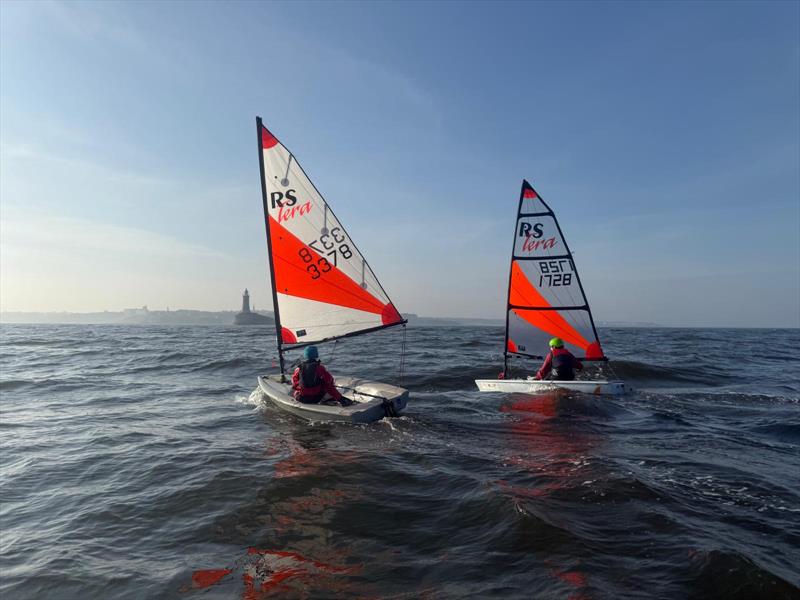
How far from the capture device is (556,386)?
14.4m


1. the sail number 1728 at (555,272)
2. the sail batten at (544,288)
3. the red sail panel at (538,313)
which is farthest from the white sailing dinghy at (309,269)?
the sail number 1728 at (555,272)

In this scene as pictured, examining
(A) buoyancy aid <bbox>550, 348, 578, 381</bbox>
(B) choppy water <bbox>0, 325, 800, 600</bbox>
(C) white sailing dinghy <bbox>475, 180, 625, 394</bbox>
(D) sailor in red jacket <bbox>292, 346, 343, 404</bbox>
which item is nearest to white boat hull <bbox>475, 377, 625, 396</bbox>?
(A) buoyancy aid <bbox>550, 348, 578, 381</bbox>

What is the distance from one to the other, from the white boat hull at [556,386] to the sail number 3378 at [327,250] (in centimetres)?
685

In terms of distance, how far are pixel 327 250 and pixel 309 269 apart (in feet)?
2.42

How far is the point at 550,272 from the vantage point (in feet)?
55.5

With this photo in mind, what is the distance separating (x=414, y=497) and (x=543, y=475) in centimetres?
229

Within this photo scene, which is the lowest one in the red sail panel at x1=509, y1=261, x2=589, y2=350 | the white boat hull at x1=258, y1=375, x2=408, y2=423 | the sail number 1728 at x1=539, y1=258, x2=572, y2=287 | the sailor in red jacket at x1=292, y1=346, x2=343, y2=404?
the white boat hull at x1=258, y1=375, x2=408, y2=423

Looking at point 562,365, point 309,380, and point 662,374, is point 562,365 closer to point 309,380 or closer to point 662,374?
point 309,380

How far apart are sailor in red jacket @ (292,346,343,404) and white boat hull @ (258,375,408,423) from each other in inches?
8.9

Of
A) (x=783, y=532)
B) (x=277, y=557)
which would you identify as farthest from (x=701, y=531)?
(x=277, y=557)

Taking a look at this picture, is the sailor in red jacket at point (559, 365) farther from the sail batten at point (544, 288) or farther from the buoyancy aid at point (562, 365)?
the sail batten at point (544, 288)

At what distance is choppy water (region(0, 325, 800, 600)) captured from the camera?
4660 millimetres

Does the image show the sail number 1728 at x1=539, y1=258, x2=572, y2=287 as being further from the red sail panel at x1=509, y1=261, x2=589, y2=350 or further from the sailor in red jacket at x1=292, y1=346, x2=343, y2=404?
the sailor in red jacket at x1=292, y1=346, x2=343, y2=404

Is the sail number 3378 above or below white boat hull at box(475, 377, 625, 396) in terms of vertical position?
above
